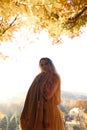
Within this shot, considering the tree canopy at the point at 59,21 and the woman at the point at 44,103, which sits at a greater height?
the tree canopy at the point at 59,21

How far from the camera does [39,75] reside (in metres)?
5.63

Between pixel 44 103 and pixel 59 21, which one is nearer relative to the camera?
pixel 44 103

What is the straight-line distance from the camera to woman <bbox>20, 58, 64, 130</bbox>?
5426 millimetres

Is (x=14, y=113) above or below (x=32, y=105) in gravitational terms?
above

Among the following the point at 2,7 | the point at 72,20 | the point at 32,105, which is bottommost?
the point at 32,105

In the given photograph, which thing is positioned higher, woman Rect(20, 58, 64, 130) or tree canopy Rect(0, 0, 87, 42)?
tree canopy Rect(0, 0, 87, 42)

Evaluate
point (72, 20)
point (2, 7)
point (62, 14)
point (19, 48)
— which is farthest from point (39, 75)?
point (19, 48)

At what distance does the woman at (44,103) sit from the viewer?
5.43 meters

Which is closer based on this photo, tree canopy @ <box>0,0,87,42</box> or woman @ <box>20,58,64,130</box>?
woman @ <box>20,58,64,130</box>

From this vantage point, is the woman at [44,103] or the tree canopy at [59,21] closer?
the woman at [44,103]

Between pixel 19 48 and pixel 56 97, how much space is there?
8.00m

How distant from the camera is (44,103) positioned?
17.9 ft

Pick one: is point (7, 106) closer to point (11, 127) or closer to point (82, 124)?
point (11, 127)

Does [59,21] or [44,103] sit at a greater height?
[59,21]
